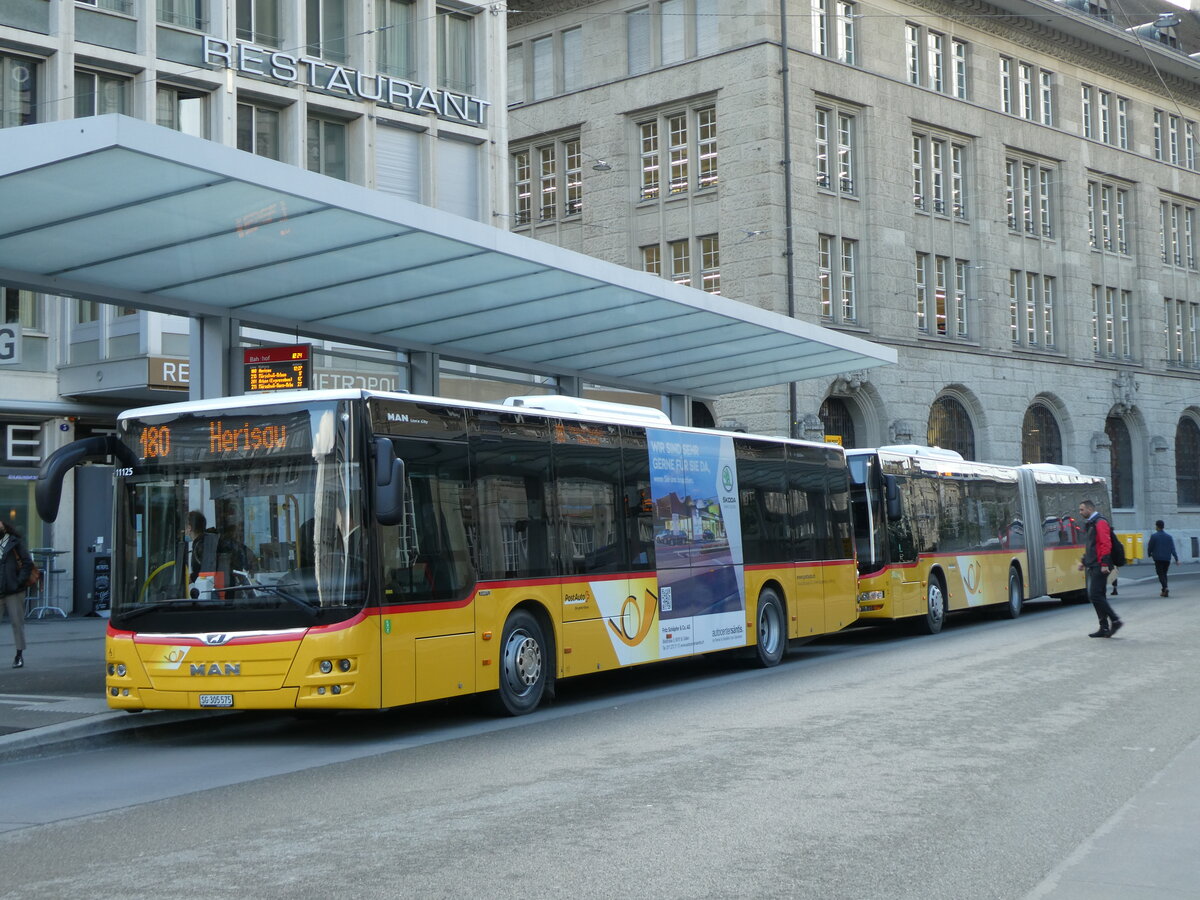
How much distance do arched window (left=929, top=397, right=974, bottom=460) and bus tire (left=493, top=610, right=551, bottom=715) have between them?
99.2 ft

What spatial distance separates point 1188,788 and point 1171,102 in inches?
2026

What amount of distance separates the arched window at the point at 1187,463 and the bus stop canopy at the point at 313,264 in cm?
3818

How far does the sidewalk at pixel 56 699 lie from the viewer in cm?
1136

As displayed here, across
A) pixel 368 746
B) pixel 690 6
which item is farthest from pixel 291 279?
pixel 690 6

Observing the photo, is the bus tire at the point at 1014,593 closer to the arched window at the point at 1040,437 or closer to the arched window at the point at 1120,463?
the arched window at the point at 1040,437

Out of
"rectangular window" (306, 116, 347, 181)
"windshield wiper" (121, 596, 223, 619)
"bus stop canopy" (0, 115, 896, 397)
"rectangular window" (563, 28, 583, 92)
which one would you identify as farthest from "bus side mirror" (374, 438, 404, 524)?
"rectangular window" (563, 28, 583, 92)

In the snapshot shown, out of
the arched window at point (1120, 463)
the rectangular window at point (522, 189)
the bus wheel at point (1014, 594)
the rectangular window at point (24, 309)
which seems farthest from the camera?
the arched window at point (1120, 463)

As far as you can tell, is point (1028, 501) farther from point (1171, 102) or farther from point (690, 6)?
point (1171, 102)

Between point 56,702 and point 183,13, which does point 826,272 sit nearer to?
point 183,13

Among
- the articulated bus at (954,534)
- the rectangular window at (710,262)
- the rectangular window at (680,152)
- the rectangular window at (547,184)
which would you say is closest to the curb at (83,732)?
the articulated bus at (954,534)

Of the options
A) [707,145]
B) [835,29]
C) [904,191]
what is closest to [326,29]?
[707,145]

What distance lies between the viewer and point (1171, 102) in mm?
54594

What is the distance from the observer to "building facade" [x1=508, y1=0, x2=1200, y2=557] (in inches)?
1515

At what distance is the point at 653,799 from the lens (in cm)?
834
